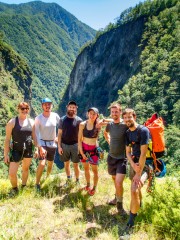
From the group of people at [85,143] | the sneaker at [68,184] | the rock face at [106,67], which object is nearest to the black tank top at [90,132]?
the group of people at [85,143]

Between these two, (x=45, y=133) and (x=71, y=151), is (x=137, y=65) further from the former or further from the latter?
(x=45, y=133)

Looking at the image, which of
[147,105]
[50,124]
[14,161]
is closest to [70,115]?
[50,124]

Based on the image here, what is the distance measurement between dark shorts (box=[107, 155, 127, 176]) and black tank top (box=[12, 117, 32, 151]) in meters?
1.89

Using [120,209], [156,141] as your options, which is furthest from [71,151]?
[156,141]

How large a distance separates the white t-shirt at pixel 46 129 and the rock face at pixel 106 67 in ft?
219

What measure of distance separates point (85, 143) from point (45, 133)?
108cm

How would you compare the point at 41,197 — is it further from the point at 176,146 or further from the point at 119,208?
the point at 176,146

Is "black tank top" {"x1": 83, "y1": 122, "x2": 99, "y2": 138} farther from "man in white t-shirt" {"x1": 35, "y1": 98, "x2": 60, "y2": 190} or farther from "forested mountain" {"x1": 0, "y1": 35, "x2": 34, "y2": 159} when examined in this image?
"forested mountain" {"x1": 0, "y1": 35, "x2": 34, "y2": 159}

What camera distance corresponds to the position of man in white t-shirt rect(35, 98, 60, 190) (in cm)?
629

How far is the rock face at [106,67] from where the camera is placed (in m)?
80.8

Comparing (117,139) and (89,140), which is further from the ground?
(117,139)

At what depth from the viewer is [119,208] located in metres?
5.38

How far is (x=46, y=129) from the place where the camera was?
21.3 feet

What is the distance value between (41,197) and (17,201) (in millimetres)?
570
